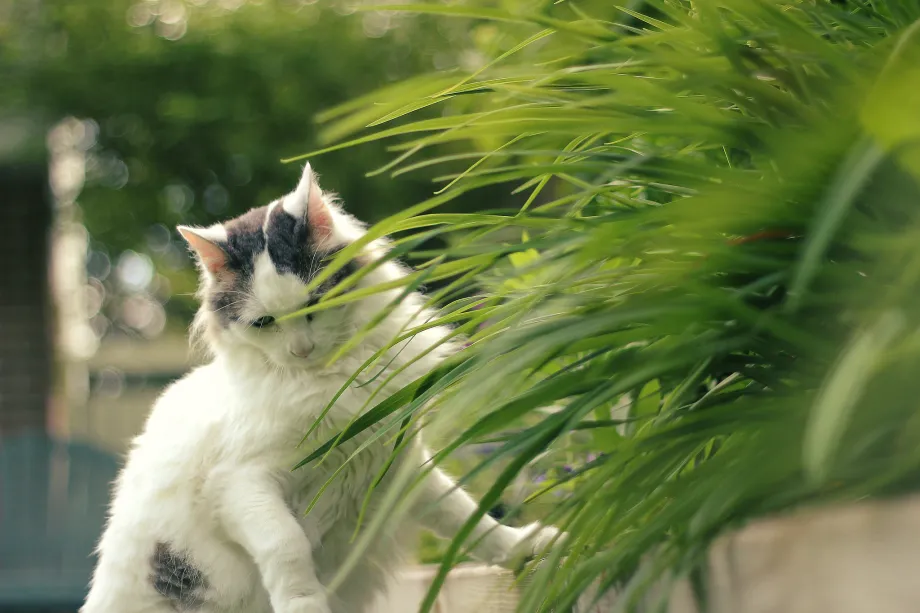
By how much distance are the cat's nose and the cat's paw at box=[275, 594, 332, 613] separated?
40 centimetres

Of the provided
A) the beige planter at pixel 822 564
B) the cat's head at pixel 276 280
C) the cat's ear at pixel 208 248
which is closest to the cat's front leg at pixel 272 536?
the cat's head at pixel 276 280

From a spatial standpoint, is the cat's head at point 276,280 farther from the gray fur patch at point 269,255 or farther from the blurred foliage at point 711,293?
the blurred foliage at point 711,293

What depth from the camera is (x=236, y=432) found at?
1485mm

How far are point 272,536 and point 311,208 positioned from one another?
1.99ft

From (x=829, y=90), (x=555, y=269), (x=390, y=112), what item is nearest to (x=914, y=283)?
(x=829, y=90)

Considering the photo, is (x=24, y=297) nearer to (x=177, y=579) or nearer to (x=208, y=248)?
(x=208, y=248)

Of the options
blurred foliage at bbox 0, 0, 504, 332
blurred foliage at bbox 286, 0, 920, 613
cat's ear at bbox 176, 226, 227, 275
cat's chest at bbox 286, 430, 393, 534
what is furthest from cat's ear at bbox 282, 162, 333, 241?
blurred foliage at bbox 0, 0, 504, 332

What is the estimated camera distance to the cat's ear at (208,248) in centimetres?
170

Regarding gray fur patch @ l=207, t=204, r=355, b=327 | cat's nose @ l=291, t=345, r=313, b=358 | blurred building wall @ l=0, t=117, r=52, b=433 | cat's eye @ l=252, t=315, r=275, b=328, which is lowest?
blurred building wall @ l=0, t=117, r=52, b=433

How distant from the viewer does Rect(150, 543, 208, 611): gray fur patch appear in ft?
4.92

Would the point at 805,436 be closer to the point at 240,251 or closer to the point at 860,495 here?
the point at 860,495

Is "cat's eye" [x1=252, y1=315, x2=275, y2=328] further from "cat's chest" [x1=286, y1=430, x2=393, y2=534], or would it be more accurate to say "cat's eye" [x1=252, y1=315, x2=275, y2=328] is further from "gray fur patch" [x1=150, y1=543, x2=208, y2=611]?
"gray fur patch" [x1=150, y1=543, x2=208, y2=611]

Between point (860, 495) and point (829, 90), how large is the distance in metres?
0.34

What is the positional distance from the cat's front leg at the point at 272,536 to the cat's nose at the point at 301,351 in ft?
0.67
